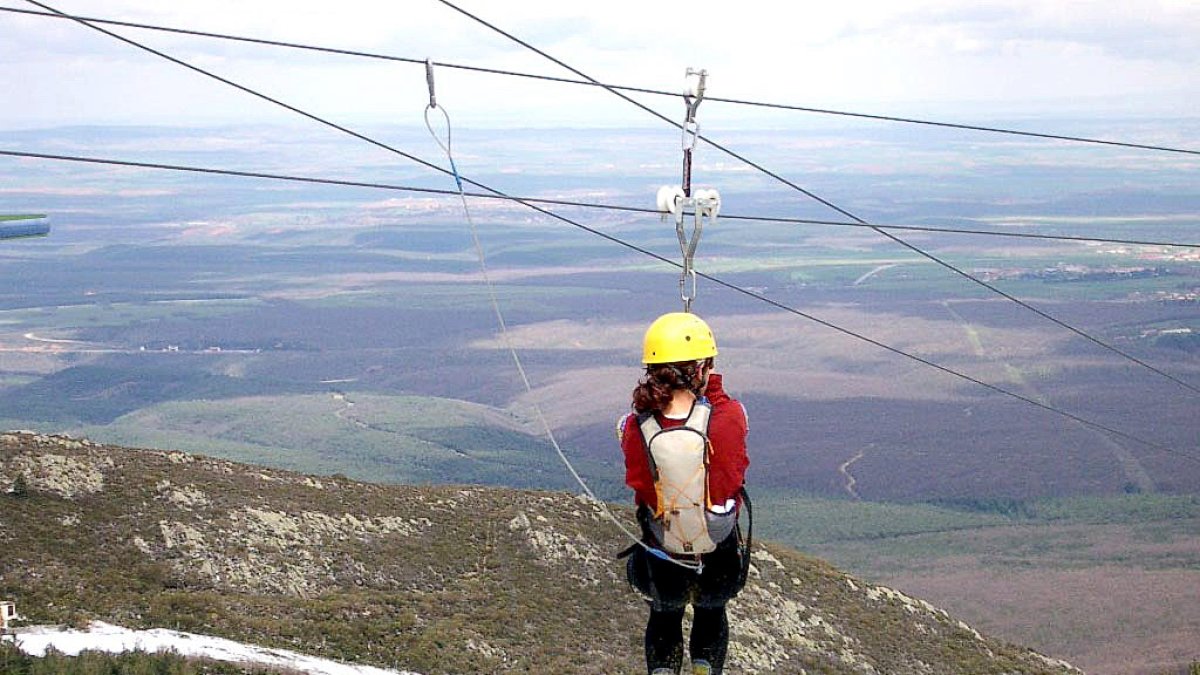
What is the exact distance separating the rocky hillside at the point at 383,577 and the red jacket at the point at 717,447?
426 inches

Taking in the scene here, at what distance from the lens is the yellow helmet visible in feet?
32.5

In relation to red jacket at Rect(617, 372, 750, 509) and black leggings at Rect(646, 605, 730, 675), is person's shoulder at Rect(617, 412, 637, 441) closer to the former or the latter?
red jacket at Rect(617, 372, 750, 509)

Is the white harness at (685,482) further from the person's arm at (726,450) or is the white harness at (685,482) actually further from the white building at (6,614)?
the white building at (6,614)

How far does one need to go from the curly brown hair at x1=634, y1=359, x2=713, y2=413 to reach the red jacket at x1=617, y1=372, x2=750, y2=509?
14 centimetres

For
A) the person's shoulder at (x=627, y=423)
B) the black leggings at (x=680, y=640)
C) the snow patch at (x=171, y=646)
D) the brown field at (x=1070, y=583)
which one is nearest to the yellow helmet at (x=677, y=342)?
the person's shoulder at (x=627, y=423)

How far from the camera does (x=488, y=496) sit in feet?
109

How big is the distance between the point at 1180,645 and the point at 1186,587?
1603 cm

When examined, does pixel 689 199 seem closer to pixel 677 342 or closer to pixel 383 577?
pixel 677 342

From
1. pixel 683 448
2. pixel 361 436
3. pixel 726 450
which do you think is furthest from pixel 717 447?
pixel 361 436

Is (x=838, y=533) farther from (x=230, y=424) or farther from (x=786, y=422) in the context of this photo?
(x=230, y=424)

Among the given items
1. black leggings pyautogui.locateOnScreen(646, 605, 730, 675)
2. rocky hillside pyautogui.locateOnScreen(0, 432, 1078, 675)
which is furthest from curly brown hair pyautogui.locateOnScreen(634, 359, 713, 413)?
rocky hillside pyautogui.locateOnScreen(0, 432, 1078, 675)

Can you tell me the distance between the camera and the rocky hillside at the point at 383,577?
66.9 feet

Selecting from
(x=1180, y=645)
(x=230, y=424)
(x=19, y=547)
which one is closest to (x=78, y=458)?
(x=19, y=547)

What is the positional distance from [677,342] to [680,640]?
2.85 meters
